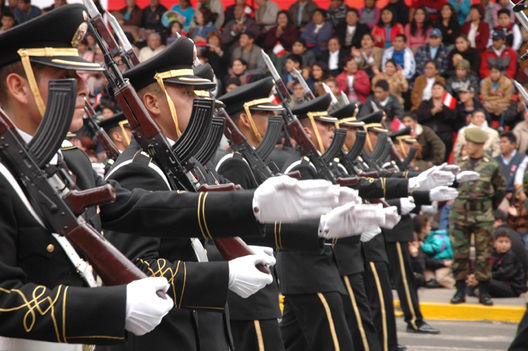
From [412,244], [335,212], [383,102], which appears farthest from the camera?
[383,102]

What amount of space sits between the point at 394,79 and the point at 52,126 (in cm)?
1156

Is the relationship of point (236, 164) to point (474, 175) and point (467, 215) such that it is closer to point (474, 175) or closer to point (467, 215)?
point (474, 175)

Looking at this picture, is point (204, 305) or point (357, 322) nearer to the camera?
point (204, 305)

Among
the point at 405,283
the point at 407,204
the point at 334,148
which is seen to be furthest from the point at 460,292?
the point at 334,148

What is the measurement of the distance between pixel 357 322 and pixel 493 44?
9128 mm

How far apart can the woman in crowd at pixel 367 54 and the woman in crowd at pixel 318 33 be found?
850mm

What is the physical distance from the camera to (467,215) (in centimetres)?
979

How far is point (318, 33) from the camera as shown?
14797 mm

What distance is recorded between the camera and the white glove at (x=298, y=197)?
2.34 meters

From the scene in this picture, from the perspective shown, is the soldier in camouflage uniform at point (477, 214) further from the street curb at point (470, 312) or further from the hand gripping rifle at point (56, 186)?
the hand gripping rifle at point (56, 186)

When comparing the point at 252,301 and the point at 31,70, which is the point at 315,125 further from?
the point at 31,70

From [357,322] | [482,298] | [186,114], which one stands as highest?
[186,114]

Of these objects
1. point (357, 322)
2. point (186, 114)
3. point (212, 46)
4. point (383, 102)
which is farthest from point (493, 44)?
point (186, 114)

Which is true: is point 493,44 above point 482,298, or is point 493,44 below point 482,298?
above
